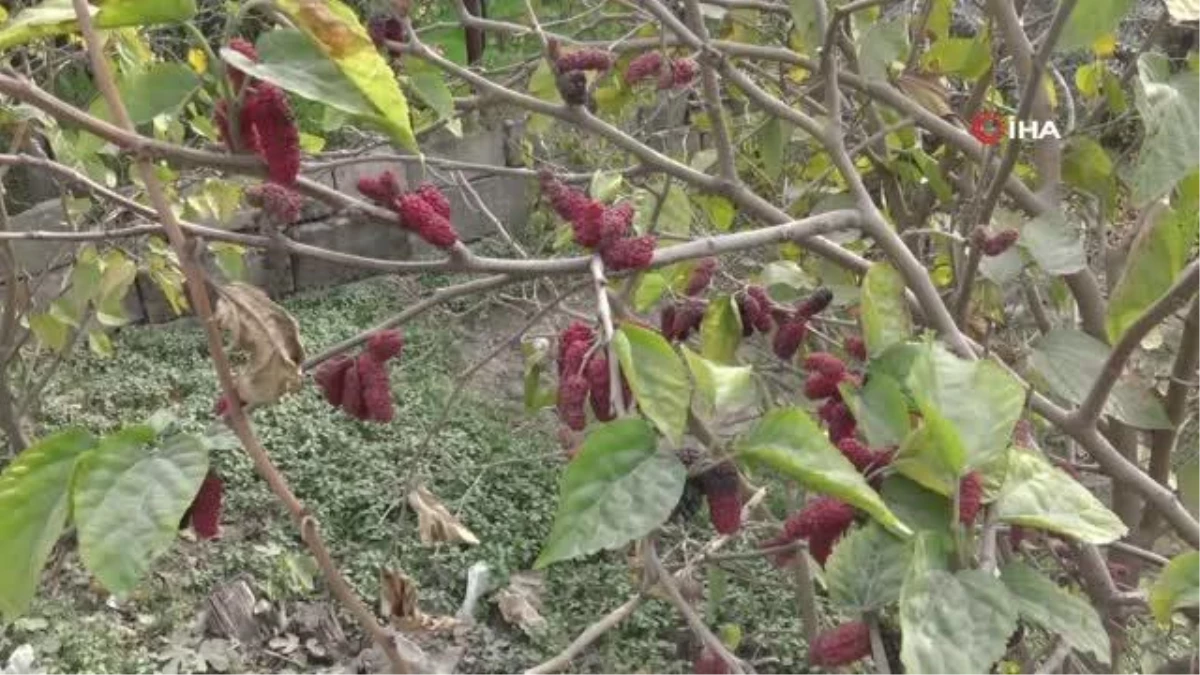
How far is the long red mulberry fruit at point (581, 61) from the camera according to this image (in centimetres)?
120

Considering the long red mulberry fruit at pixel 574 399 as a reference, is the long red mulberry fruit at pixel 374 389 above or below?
below

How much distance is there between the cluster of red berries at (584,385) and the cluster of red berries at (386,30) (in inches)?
21.2

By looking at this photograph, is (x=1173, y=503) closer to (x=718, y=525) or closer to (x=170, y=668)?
(x=718, y=525)

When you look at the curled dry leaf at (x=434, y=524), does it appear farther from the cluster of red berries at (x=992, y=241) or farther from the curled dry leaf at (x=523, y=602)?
the curled dry leaf at (x=523, y=602)

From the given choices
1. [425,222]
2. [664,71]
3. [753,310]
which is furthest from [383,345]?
[664,71]

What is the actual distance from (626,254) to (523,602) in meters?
2.00

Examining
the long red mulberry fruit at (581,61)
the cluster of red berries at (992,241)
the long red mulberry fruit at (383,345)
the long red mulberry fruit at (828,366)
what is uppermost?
the long red mulberry fruit at (581,61)

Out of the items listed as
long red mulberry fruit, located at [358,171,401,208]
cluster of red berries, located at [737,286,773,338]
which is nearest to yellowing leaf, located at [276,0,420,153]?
long red mulberry fruit, located at [358,171,401,208]

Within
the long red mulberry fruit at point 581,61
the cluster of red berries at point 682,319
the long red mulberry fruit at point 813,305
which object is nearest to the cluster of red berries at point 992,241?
the long red mulberry fruit at point 813,305

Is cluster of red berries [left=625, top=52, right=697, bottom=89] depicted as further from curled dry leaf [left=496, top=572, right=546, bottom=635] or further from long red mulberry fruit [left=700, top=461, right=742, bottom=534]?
curled dry leaf [left=496, top=572, right=546, bottom=635]

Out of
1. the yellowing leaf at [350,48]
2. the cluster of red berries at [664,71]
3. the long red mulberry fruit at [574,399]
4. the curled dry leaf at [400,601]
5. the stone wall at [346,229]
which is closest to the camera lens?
the yellowing leaf at [350,48]

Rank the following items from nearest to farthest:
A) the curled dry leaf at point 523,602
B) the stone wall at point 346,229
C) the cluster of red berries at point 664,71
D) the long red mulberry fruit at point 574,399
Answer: the long red mulberry fruit at point 574,399
the cluster of red berries at point 664,71
the curled dry leaf at point 523,602
the stone wall at point 346,229

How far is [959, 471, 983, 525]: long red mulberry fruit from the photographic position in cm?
71

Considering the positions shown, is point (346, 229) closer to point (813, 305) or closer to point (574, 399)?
point (813, 305)
